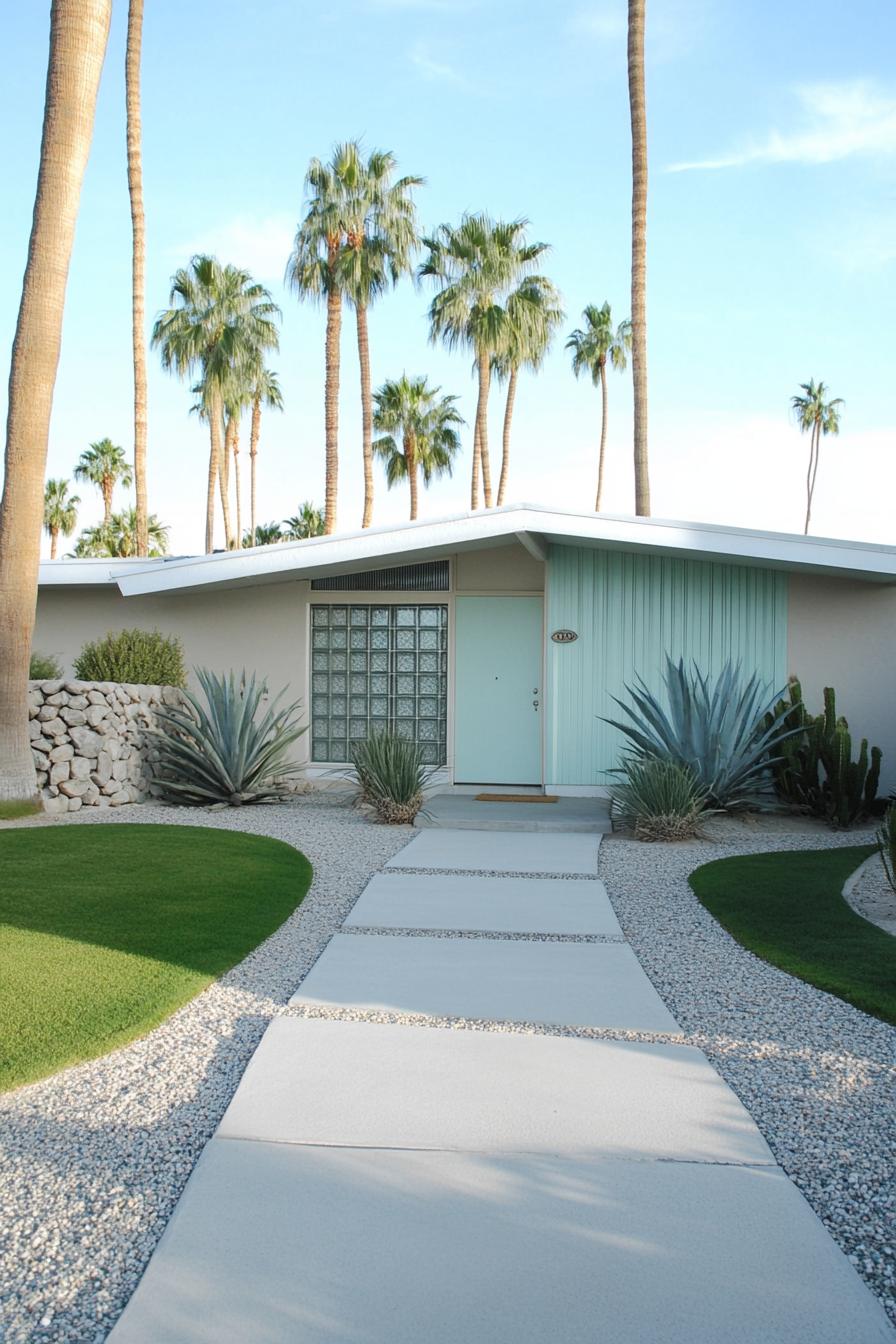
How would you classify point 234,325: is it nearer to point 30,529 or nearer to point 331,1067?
point 30,529

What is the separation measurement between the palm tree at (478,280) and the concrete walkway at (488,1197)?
25.7 meters

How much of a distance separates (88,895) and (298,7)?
1475 cm

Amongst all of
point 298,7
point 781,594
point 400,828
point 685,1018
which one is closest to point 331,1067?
point 685,1018

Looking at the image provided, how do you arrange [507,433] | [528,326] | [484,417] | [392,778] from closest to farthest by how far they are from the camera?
1. [392,778]
2. [484,417]
3. [528,326]
4. [507,433]

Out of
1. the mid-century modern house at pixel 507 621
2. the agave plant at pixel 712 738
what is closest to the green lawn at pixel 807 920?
the agave plant at pixel 712 738

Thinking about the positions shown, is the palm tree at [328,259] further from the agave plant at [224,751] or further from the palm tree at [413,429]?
the agave plant at [224,751]

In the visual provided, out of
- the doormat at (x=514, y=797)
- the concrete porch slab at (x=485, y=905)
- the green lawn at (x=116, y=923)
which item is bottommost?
the concrete porch slab at (x=485, y=905)

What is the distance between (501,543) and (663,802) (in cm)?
446

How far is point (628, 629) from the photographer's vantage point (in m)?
12.5

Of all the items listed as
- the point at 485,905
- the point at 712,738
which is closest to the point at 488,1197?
the point at 485,905

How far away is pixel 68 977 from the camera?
5289 mm

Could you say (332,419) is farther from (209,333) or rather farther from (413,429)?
(413,429)


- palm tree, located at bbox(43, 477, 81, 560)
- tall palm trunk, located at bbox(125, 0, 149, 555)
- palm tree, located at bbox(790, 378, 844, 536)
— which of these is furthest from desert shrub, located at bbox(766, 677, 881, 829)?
palm tree, located at bbox(43, 477, 81, 560)

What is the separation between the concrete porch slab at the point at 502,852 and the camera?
334 inches
